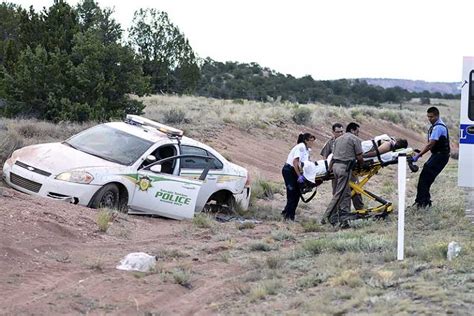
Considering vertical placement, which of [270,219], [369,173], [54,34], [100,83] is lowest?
[270,219]

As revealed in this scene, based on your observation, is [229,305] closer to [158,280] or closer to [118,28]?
[158,280]

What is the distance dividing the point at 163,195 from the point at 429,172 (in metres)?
4.54

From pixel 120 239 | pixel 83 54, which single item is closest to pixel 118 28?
pixel 83 54

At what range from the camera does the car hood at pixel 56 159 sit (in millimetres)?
11656

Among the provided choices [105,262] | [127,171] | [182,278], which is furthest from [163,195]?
[182,278]

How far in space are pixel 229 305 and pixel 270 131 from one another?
80.1 ft

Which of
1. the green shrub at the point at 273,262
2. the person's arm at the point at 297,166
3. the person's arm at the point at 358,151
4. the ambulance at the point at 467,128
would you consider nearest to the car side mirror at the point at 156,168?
the person's arm at the point at 297,166

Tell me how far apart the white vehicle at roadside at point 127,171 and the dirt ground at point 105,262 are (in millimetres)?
393

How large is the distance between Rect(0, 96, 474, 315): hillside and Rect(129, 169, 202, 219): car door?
211 mm

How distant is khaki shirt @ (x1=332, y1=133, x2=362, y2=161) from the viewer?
1185 centimetres

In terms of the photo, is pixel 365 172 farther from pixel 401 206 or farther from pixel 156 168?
pixel 401 206

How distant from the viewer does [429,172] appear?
504 inches

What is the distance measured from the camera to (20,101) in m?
24.4

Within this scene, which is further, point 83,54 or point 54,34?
point 54,34
